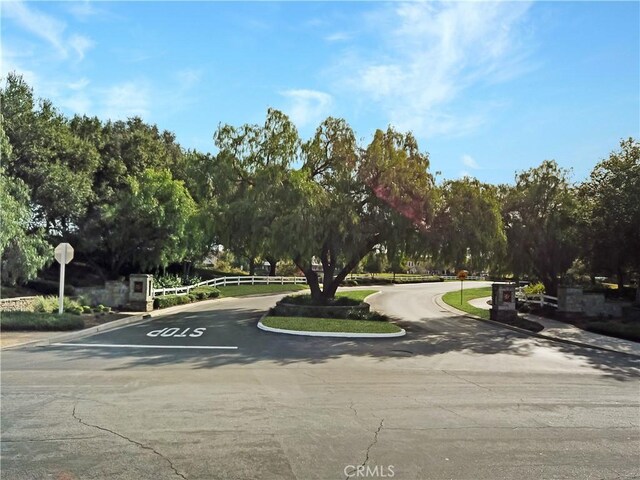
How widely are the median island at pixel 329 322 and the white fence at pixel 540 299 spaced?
10493mm

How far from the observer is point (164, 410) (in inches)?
273

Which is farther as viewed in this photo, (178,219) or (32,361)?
(178,219)

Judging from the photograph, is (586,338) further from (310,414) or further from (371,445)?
(371,445)

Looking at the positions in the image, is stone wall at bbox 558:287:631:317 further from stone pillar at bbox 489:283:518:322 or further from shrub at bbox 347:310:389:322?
shrub at bbox 347:310:389:322

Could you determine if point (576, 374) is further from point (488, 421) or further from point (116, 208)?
point (116, 208)

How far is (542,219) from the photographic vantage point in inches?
1016

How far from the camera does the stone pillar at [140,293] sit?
23125mm

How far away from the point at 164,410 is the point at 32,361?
18.4 ft

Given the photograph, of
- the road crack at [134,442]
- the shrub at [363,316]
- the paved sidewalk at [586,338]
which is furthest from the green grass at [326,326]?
the road crack at [134,442]

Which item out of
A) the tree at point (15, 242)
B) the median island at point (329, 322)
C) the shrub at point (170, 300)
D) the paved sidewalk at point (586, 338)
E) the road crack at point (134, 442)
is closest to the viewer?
the road crack at point (134, 442)

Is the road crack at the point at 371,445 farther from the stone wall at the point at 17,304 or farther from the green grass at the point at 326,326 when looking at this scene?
the stone wall at the point at 17,304

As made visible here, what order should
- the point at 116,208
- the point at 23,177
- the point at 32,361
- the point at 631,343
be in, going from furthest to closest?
the point at 116,208 → the point at 23,177 → the point at 631,343 → the point at 32,361

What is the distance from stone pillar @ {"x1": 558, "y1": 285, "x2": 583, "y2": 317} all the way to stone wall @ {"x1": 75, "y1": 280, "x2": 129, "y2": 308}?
22.0m

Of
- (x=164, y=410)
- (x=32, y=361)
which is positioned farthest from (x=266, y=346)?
(x=164, y=410)
